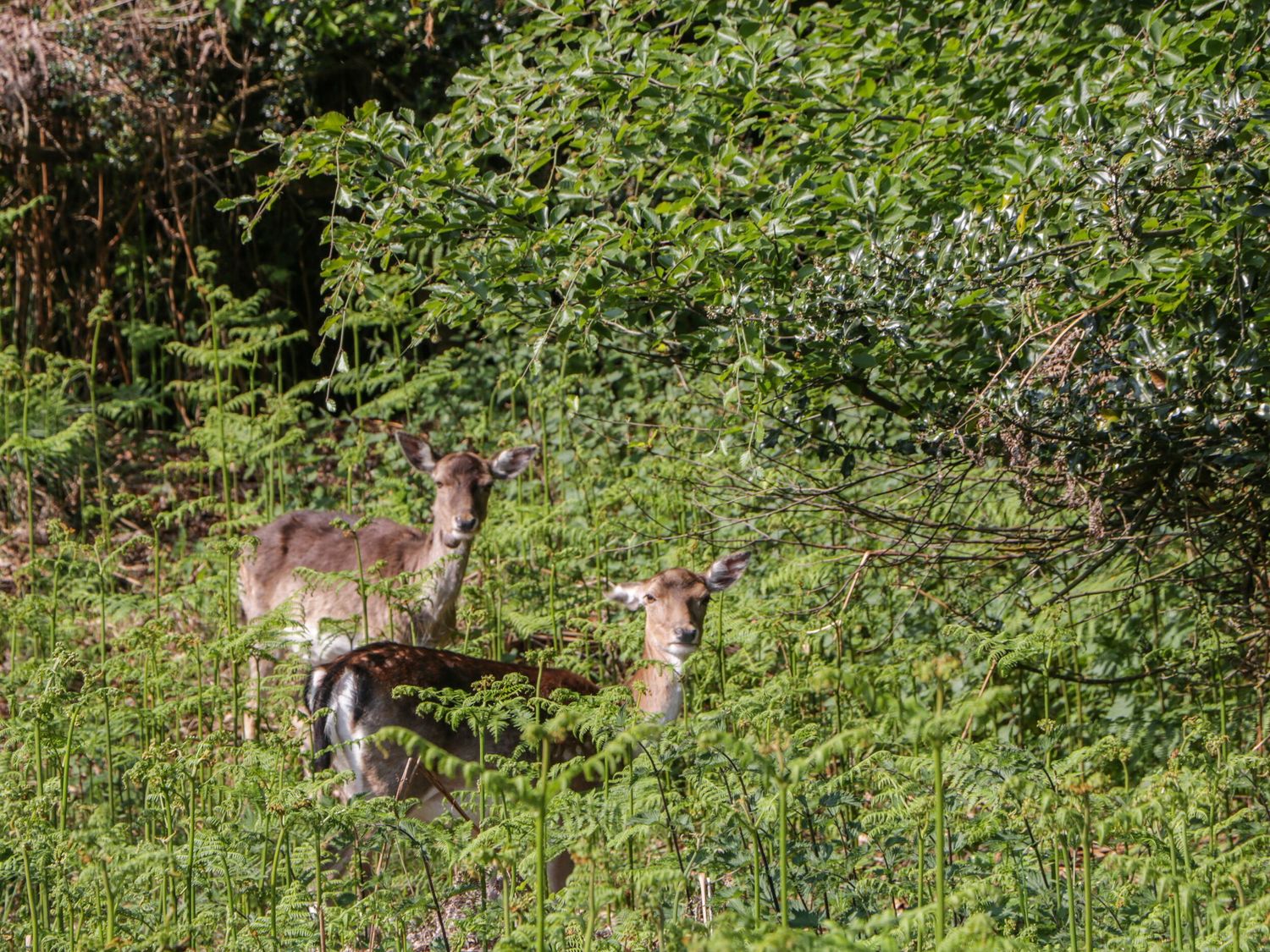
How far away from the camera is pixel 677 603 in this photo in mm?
6395

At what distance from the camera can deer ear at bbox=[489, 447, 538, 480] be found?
819 centimetres

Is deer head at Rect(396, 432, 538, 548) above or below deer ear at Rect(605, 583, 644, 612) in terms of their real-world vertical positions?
above

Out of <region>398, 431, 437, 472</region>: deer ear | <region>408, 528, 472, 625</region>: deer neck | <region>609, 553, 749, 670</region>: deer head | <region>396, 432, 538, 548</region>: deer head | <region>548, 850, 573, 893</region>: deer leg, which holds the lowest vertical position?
<region>548, 850, 573, 893</region>: deer leg

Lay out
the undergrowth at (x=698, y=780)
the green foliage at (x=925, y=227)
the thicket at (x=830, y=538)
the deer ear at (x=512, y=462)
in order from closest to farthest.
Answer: the undergrowth at (x=698, y=780), the thicket at (x=830, y=538), the green foliage at (x=925, y=227), the deer ear at (x=512, y=462)

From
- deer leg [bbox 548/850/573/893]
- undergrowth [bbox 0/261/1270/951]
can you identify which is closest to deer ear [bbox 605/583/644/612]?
undergrowth [bbox 0/261/1270/951]

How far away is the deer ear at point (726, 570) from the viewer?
648cm

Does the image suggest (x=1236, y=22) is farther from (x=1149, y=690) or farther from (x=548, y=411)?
(x=548, y=411)

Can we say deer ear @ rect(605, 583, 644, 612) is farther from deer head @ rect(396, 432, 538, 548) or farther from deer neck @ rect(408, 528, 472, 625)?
deer head @ rect(396, 432, 538, 548)

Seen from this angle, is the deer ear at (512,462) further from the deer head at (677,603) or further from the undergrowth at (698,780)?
the deer head at (677,603)

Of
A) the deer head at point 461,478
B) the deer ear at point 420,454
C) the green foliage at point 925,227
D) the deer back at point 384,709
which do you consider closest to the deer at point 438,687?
the deer back at point 384,709

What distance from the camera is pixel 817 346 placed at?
5.23 metres

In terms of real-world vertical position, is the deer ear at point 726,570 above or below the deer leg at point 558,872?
above

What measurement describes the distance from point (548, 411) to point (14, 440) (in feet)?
13.6

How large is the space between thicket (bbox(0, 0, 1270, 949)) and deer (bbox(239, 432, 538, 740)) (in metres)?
0.19
